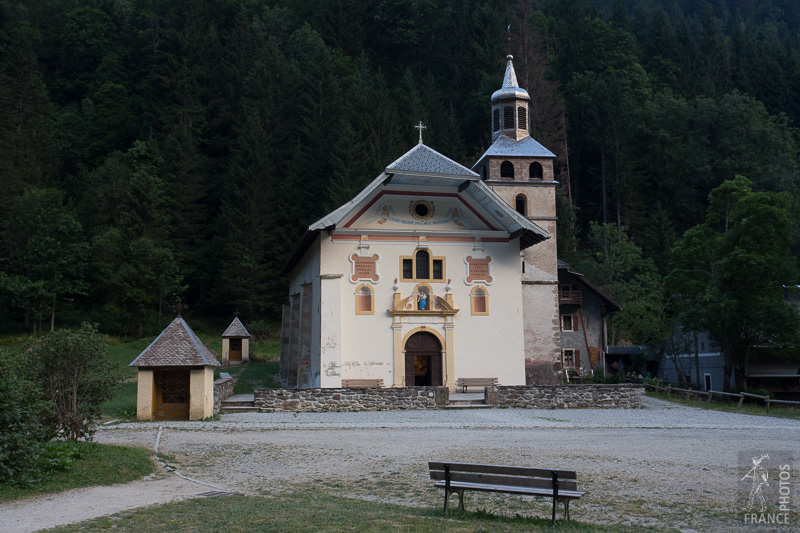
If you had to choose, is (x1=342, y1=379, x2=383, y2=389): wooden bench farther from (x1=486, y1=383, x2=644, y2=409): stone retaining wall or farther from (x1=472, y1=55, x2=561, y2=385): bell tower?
(x1=472, y1=55, x2=561, y2=385): bell tower

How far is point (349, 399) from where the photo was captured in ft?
68.0

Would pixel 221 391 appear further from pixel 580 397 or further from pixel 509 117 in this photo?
pixel 509 117

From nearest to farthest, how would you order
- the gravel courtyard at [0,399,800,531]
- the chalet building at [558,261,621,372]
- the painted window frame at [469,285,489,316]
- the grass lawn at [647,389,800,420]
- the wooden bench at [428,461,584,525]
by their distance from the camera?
the wooden bench at [428,461,584,525] → the gravel courtyard at [0,399,800,531] → the grass lawn at [647,389,800,420] → the painted window frame at [469,285,489,316] → the chalet building at [558,261,621,372]

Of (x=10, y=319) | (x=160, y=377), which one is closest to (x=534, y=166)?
(x=160, y=377)

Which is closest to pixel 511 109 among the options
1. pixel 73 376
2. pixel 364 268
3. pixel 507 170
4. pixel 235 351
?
pixel 507 170

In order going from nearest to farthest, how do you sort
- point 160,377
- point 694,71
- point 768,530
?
point 768,530 < point 160,377 < point 694,71

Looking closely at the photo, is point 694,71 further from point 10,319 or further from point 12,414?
point 12,414

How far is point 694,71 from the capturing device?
65625 millimetres

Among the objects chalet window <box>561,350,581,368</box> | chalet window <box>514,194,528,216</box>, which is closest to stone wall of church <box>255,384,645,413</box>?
chalet window <box>514,194,528,216</box>

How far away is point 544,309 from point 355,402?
11932mm

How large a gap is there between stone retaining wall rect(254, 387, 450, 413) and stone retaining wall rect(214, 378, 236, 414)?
3.38ft

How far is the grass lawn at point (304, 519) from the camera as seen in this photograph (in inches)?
264

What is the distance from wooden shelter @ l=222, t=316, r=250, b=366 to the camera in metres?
38.1

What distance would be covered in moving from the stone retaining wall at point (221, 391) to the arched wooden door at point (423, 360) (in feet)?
20.6
